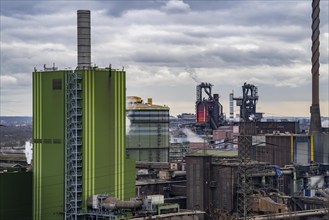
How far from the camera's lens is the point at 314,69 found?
4912cm

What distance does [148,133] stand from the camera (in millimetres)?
49281

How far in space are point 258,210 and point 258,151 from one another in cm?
1183

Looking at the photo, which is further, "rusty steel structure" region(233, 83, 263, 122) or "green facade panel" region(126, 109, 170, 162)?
"rusty steel structure" region(233, 83, 263, 122)

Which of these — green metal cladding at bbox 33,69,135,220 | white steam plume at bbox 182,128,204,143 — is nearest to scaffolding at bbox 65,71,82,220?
green metal cladding at bbox 33,69,135,220

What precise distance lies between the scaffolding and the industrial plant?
38 millimetres

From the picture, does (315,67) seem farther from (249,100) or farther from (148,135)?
(249,100)

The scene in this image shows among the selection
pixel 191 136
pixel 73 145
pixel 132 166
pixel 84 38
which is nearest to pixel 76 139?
pixel 73 145

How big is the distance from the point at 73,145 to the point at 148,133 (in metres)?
23.5

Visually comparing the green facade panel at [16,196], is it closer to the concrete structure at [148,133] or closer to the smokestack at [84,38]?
the smokestack at [84,38]

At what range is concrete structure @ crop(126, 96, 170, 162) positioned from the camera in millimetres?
48781

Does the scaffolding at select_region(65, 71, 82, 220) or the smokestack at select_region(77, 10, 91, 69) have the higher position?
the smokestack at select_region(77, 10, 91, 69)

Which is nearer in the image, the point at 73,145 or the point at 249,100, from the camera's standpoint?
the point at 73,145

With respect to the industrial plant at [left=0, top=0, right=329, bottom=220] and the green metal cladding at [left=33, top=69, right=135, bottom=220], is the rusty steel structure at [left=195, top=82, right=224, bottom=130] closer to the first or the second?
the industrial plant at [left=0, top=0, right=329, bottom=220]

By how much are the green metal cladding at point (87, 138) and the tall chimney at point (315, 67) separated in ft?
83.0
